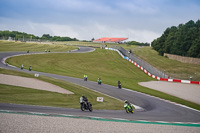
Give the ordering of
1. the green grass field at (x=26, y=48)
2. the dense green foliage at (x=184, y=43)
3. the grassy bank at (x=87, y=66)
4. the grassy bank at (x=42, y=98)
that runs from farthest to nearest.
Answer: the green grass field at (x=26, y=48), the dense green foliage at (x=184, y=43), the grassy bank at (x=87, y=66), the grassy bank at (x=42, y=98)

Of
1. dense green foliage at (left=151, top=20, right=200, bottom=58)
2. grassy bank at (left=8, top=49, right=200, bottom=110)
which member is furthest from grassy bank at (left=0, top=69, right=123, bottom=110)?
dense green foliage at (left=151, top=20, right=200, bottom=58)

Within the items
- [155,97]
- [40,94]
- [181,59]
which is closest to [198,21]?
[181,59]

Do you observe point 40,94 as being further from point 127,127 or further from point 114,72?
point 114,72

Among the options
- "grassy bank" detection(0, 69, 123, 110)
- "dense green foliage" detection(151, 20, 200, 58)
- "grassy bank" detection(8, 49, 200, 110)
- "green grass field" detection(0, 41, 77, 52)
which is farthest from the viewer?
"green grass field" detection(0, 41, 77, 52)

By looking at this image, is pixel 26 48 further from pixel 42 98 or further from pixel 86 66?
pixel 42 98

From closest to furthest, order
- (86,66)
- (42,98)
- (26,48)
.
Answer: (42,98), (86,66), (26,48)

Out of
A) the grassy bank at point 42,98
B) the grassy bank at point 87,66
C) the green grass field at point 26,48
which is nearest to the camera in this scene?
the grassy bank at point 42,98

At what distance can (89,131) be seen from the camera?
42.8 feet

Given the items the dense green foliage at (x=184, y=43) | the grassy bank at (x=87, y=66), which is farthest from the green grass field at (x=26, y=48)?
the dense green foliage at (x=184, y=43)

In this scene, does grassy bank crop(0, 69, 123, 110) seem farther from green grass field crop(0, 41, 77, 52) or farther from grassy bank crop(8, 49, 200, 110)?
green grass field crop(0, 41, 77, 52)

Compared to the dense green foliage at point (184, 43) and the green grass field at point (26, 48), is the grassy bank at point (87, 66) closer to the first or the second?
the green grass field at point (26, 48)

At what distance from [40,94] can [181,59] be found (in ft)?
199

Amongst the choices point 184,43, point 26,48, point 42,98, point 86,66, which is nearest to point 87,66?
point 86,66

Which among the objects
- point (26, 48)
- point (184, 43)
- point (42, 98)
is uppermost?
point (184, 43)
